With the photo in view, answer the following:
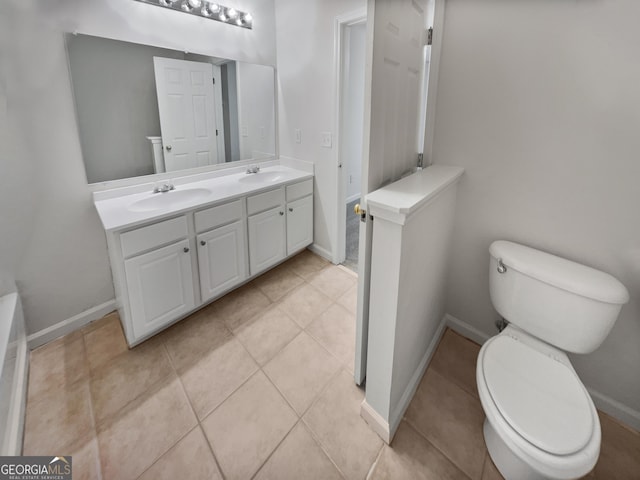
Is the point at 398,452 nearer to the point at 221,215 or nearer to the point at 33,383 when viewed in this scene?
the point at 221,215

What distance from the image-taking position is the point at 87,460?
121 centimetres

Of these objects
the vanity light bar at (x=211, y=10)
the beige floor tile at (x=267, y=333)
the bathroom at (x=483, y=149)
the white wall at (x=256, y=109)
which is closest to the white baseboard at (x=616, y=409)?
the bathroom at (x=483, y=149)

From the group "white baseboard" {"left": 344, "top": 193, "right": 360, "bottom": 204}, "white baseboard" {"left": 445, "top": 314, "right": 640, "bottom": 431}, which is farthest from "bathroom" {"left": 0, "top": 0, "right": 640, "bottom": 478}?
"white baseboard" {"left": 344, "top": 193, "right": 360, "bottom": 204}

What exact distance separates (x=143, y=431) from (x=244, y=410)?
437 millimetres

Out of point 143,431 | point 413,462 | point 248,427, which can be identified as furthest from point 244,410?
point 413,462

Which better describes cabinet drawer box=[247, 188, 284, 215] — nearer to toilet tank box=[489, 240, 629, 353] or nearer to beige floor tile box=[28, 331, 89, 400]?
beige floor tile box=[28, 331, 89, 400]

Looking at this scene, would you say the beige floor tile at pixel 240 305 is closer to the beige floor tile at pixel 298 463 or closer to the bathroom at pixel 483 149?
the bathroom at pixel 483 149

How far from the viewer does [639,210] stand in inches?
46.0

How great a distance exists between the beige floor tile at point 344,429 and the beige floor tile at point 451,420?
238mm

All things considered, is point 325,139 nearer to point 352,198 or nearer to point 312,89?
point 312,89

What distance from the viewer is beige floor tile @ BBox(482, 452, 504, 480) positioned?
1169 mm

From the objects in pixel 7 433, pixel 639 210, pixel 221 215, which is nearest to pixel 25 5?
pixel 221 215

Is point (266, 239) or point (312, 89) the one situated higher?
point (312, 89)

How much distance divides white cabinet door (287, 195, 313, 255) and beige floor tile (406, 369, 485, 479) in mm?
1473
